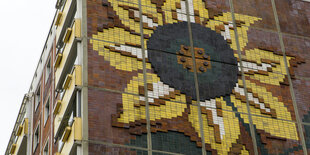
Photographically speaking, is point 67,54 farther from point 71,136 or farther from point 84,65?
point 71,136

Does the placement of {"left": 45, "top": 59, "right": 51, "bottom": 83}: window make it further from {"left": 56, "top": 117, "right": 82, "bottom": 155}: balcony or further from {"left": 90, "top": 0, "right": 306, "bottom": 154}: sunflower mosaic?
{"left": 56, "top": 117, "right": 82, "bottom": 155}: balcony

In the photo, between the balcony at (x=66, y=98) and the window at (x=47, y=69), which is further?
the window at (x=47, y=69)

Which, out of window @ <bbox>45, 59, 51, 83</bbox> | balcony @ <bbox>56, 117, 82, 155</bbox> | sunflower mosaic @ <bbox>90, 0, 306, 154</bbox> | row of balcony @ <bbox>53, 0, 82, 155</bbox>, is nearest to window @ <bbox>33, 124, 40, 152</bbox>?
window @ <bbox>45, 59, 51, 83</bbox>

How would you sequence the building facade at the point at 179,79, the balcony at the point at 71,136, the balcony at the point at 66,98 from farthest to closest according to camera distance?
the balcony at the point at 66,98
the building facade at the point at 179,79
the balcony at the point at 71,136

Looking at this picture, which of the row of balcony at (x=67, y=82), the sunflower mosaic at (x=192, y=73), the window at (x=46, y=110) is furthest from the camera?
the window at (x=46, y=110)

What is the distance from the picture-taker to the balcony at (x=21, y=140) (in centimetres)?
6038

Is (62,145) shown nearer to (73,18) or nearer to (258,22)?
(73,18)

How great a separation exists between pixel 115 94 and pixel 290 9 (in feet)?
55.7

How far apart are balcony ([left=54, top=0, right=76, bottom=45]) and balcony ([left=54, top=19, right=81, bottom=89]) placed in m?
2.22

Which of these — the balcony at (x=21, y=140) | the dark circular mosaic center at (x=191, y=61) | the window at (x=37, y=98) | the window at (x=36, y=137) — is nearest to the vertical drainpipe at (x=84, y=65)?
the dark circular mosaic center at (x=191, y=61)

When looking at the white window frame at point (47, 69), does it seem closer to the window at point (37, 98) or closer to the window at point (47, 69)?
the window at point (47, 69)

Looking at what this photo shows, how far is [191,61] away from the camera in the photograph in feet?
154

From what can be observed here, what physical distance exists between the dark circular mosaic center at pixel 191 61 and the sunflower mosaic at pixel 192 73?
0.06 meters

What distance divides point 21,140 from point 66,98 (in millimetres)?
17716
